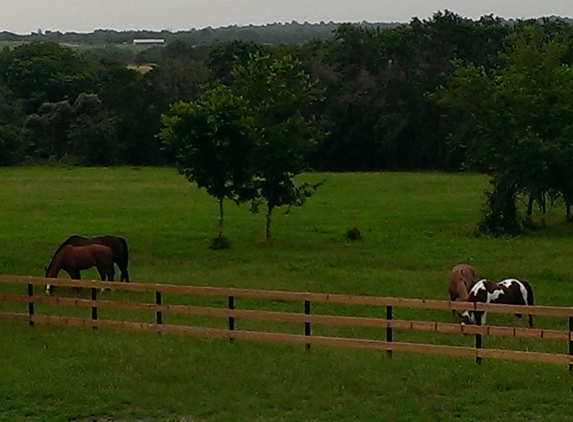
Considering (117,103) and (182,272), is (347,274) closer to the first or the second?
(182,272)

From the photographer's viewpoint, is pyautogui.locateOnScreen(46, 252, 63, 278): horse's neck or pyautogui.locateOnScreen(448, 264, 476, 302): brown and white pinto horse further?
pyautogui.locateOnScreen(46, 252, 63, 278): horse's neck

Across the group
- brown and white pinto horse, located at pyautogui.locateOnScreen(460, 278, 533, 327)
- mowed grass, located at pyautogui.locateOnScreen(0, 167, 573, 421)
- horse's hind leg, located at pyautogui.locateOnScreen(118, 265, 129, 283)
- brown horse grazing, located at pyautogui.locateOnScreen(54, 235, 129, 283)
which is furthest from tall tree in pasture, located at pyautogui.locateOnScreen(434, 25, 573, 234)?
horse's hind leg, located at pyautogui.locateOnScreen(118, 265, 129, 283)

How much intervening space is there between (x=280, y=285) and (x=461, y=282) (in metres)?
4.54

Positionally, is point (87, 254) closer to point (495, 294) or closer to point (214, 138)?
point (214, 138)

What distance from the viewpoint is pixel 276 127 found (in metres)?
26.8

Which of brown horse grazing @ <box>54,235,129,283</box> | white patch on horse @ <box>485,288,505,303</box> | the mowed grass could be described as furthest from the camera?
brown horse grazing @ <box>54,235,129,283</box>

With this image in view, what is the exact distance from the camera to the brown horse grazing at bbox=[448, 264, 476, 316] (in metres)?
17.1

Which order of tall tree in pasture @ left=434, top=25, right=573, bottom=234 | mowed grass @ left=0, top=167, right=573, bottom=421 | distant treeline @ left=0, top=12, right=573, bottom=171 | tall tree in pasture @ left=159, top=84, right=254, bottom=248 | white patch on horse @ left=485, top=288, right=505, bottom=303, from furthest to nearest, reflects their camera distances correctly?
distant treeline @ left=0, top=12, right=573, bottom=171 < tall tree in pasture @ left=434, top=25, right=573, bottom=234 < tall tree in pasture @ left=159, top=84, right=254, bottom=248 < white patch on horse @ left=485, top=288, right=505, bottom=303 < mowed grass @ left=0, top=167, right=573, bottom=421

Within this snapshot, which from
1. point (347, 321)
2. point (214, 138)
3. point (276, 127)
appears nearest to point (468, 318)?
point (347, 321)

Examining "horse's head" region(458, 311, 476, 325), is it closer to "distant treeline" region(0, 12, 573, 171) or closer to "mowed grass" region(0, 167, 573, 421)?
"mowed grass" region(0, 167, 573, 421)

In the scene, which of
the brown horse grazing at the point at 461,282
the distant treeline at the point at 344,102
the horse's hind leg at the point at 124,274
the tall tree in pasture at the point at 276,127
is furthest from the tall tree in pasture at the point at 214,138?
the distant treeline at the point at 344,102

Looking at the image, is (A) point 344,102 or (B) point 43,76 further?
(B) point 43,76

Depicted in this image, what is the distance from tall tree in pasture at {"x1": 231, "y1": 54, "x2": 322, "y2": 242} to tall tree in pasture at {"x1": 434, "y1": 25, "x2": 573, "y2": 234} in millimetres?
6995

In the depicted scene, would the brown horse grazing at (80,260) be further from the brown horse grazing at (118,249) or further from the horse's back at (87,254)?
the brown horse grazing at (118,249)
